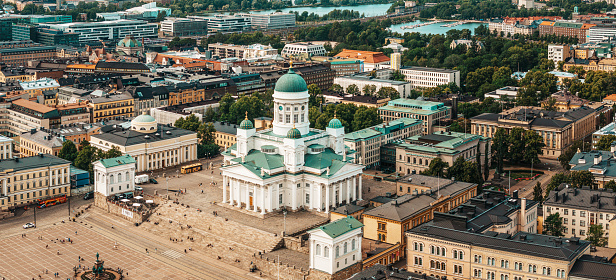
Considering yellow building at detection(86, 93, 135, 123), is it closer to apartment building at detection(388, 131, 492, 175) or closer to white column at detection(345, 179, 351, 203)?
apartment building at detection(388, 131, 492, 175)

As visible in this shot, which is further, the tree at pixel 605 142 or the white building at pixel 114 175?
the tree at pixel 605 142

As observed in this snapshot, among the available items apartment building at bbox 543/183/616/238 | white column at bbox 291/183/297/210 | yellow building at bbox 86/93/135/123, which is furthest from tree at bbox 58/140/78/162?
apartment building at bbox 543/183/616/238

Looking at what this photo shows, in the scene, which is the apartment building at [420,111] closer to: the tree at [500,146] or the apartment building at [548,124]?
the apartment building at [548,124]

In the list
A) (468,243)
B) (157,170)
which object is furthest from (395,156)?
(468,243)

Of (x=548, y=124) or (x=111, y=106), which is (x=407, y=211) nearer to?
(x=548, y=124)

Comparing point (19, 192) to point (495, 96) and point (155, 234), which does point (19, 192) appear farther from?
point (495, 96)

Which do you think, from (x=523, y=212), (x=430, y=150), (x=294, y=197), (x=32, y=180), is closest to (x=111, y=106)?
(x=32, y=180)

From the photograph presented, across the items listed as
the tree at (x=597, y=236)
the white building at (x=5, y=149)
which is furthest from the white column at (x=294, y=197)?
the white building at (x=5, y=149)
